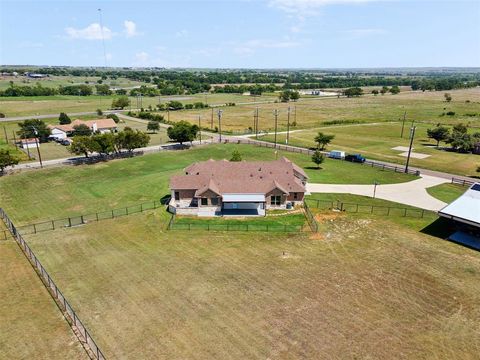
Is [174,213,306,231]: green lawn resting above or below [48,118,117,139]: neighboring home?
below

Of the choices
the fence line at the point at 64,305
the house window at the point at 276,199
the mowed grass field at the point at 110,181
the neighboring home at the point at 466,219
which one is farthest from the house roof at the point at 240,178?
the fence line at the point at 64,305

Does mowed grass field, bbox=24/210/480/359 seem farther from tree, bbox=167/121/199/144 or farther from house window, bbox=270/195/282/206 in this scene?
tree, bbox=167/121/199/144

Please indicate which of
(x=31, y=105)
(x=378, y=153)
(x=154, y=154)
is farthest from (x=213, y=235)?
(x=31, y=105)

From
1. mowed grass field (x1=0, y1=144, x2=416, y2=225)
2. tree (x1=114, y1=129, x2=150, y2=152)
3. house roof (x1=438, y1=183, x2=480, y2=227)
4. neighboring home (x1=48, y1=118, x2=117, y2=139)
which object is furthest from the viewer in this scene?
neighboring home (x1=48, y1=118, x2=117, y2=139)

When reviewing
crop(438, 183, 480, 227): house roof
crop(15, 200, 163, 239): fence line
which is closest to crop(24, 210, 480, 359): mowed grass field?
crop(15, 200, 163, 239): fence line

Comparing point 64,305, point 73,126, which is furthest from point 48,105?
point 64,305

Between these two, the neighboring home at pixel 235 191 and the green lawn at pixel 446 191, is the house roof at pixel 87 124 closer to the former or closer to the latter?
the neighboring home at pixel 235 191

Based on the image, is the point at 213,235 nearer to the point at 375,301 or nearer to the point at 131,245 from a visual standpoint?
the point at 131,245
